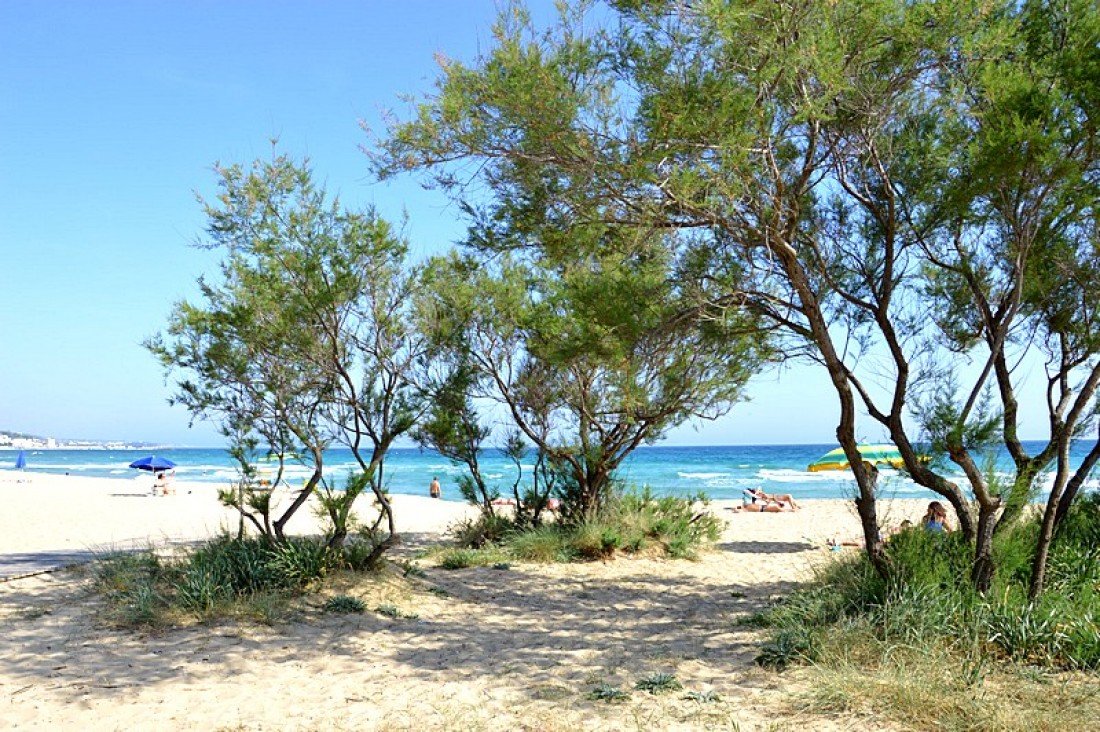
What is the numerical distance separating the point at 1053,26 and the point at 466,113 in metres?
4.92

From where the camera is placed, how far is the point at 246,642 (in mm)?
7043

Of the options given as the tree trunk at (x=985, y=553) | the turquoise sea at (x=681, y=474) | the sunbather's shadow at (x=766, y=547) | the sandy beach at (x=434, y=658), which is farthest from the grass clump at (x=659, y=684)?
the turquoise sea at (x=681, y=474)

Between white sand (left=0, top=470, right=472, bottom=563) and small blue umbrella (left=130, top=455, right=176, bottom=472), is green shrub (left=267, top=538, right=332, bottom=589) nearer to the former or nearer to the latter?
white sand (left=0, top=470, right=472, bottom=563)

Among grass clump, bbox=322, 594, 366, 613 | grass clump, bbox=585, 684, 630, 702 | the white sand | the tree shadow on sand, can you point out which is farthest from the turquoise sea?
grass clump, bbox=585, 684, 630, 702

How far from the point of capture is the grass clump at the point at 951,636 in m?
4.93

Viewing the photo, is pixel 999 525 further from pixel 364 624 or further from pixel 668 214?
pixel 364 624

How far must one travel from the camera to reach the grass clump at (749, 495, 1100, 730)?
16.2ft

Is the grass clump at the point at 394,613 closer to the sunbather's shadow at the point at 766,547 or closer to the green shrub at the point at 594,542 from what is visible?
the green shrub at the point at 594,542

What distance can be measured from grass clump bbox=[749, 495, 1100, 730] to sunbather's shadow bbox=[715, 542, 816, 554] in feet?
18.5

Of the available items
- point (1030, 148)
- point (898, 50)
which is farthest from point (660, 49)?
point (1030, 148)

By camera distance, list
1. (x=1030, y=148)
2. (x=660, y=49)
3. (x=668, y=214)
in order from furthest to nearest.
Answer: (x=668, y=214), (x=660, y=49), (x=1030, y=148)

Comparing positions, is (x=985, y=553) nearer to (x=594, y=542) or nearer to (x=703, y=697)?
(x=703, y=697)

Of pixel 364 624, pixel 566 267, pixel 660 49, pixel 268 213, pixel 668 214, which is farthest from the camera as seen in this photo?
pixel 566 267

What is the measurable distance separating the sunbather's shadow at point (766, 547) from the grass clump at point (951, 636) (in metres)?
5.62
